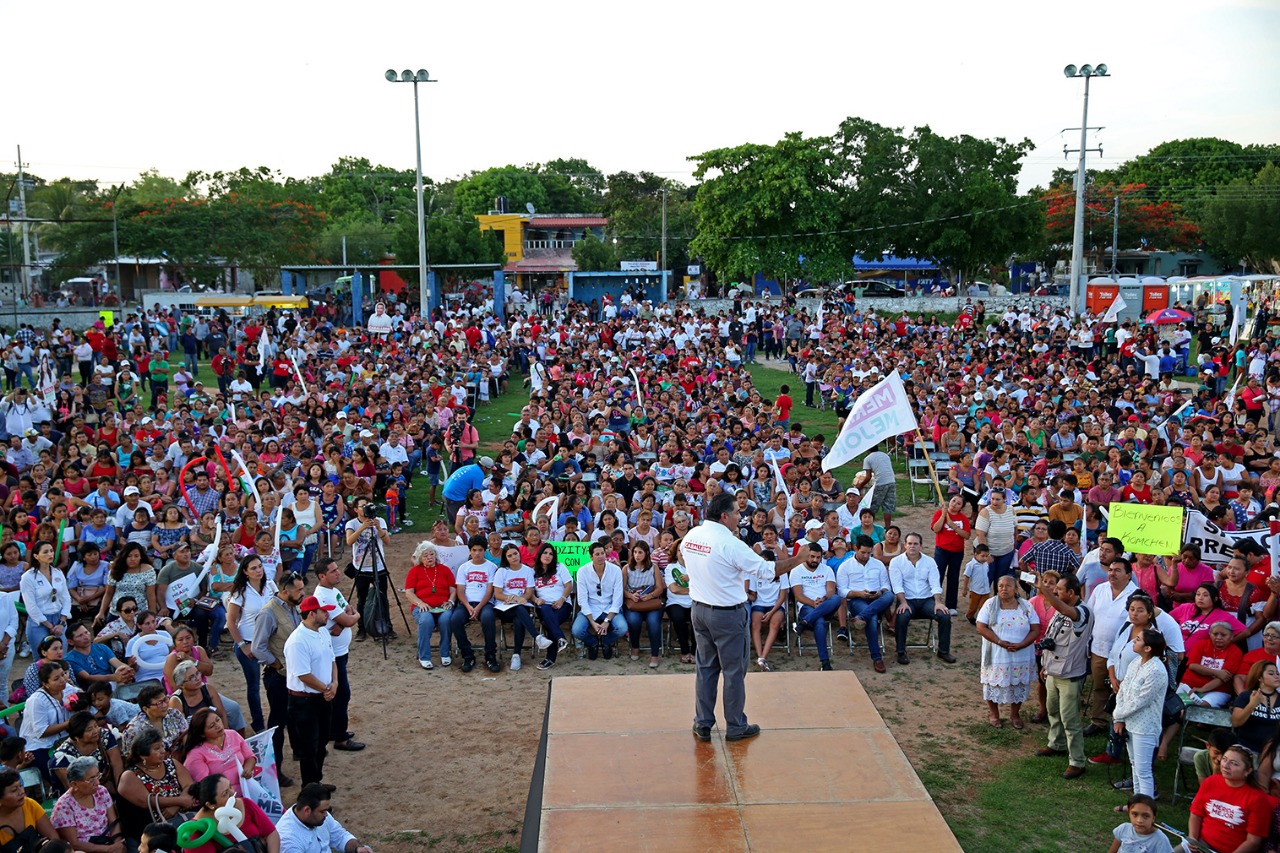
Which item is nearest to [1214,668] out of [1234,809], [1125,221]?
[1234,809]

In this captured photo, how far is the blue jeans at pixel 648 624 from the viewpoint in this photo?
10430 millimetres

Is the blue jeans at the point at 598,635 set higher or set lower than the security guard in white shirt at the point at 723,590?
lower

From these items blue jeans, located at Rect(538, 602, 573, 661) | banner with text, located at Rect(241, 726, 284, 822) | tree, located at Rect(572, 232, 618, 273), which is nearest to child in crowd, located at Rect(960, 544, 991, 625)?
blue jeans, located at Rect(538, 602, 573, 661)

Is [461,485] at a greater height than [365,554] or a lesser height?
greater

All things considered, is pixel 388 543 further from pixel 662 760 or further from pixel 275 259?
pixel 275 259

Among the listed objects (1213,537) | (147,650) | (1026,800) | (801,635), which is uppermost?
(1213,537)

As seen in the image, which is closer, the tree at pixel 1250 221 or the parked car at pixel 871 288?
the parked car at pixel 871 288

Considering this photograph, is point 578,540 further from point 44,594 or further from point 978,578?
point 44,594

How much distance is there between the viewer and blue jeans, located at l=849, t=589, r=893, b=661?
10.3m

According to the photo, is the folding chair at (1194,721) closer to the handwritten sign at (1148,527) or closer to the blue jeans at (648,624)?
the handwritten sign at (1148,527)

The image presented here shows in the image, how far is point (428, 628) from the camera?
10.3 meters

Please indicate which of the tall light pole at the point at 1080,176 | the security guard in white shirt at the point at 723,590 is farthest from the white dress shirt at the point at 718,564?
the tall light pole at the point at 1080,176

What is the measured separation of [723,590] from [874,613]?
460 cm

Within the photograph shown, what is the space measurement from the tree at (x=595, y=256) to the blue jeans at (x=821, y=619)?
53716mm
